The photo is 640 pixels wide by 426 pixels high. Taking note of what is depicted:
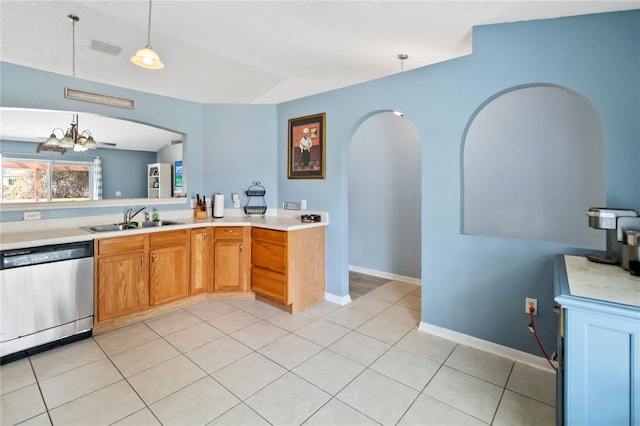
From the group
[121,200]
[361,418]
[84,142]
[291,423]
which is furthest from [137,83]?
[361,418]

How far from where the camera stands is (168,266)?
3031mm

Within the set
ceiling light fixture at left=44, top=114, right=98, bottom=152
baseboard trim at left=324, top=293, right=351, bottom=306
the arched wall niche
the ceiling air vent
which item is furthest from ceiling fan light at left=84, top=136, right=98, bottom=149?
the arched wall niche

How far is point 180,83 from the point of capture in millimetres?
3457

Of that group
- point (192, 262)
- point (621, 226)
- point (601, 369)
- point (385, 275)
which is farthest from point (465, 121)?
point (192, 262)

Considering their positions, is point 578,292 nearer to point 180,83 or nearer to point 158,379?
point 158,379

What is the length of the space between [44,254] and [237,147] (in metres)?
2.23

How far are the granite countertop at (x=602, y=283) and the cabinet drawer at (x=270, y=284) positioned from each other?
228 cm

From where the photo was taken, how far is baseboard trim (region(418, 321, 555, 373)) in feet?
7.12

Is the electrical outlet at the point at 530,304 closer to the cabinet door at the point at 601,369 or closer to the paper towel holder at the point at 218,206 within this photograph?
the cabinet door at the point at 601,369

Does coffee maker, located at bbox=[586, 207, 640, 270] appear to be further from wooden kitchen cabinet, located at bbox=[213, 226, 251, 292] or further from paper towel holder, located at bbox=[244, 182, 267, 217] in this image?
paper towel holder, located at bbox=[244, 182, 267, 217]

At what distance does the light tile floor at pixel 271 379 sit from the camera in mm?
1700

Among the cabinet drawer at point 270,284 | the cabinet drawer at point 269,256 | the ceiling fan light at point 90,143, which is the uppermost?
the ceiling fan light at point 90,143

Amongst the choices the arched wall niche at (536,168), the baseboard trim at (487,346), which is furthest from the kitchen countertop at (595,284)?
the arched wall niche at (536,168)

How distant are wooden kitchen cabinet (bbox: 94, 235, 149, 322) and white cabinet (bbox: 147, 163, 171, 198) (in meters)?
0.95
